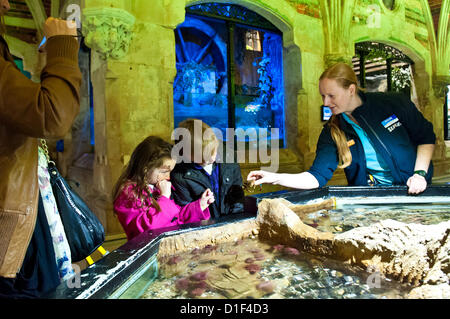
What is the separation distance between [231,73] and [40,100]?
591 cm

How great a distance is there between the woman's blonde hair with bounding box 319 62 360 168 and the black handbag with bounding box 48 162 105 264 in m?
1.68

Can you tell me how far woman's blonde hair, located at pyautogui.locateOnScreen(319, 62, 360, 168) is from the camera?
2273 millimetres

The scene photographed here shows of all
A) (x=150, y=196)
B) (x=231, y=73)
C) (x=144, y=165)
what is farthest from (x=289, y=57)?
(x=150, y=196)

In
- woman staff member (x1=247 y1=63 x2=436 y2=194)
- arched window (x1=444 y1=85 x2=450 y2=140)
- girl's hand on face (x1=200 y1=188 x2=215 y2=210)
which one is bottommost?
girl's hand on face (x1=200 y1=188 x2=215 y2=210)

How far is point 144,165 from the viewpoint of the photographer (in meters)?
2.07

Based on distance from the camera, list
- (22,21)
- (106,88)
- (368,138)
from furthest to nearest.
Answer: (22,21), (106,88), (368,138)

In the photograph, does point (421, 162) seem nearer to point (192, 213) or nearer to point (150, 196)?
point (192, 213)

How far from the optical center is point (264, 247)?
5.08 ft

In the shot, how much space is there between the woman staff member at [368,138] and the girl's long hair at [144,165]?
2.61 feet

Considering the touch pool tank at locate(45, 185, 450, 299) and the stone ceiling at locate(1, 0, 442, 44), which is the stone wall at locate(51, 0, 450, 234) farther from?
the stone ceiling at locate(1, 0, 442, 44)

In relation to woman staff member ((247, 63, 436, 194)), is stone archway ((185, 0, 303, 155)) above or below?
above

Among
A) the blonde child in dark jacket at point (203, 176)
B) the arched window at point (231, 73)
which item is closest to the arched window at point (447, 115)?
the arched window at point (231, 73)

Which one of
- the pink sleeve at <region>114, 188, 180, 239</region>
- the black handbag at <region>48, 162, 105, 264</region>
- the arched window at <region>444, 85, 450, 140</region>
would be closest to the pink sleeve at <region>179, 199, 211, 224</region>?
the pink sleeve at <region>114, 188, 180, 239</region>

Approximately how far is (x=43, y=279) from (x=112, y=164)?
3.44 metres
